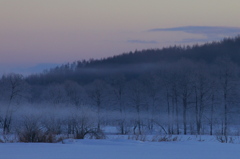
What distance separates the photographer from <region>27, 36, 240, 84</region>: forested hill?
111031mm

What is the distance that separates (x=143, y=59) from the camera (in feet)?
433

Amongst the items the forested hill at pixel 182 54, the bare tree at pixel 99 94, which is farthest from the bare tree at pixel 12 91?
the forested hill at pixel 182 54

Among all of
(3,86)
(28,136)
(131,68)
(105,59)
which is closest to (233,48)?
(131,68)

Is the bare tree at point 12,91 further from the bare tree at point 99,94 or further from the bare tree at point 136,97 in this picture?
the bare tree at point 136,97

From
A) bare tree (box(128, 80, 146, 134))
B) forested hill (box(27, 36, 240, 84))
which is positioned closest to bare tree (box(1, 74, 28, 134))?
bare tree (box(128, 80, 146, 134))

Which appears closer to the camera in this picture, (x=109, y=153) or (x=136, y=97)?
(x=109, y=153)

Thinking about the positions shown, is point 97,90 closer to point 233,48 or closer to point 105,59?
point 233,48

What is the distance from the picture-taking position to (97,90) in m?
65.4

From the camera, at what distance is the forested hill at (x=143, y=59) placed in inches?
4371

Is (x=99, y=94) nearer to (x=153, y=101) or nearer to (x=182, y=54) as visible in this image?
(x=153, y=101)

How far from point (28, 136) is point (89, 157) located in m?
6.75

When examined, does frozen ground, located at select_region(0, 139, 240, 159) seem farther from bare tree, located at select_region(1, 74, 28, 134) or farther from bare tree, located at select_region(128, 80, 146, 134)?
bare tree, located at select_region(128, 80, 146, 134)

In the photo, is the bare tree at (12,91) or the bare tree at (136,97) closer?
the bare tree at (12,91)

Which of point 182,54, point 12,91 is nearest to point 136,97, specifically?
point 12,91
